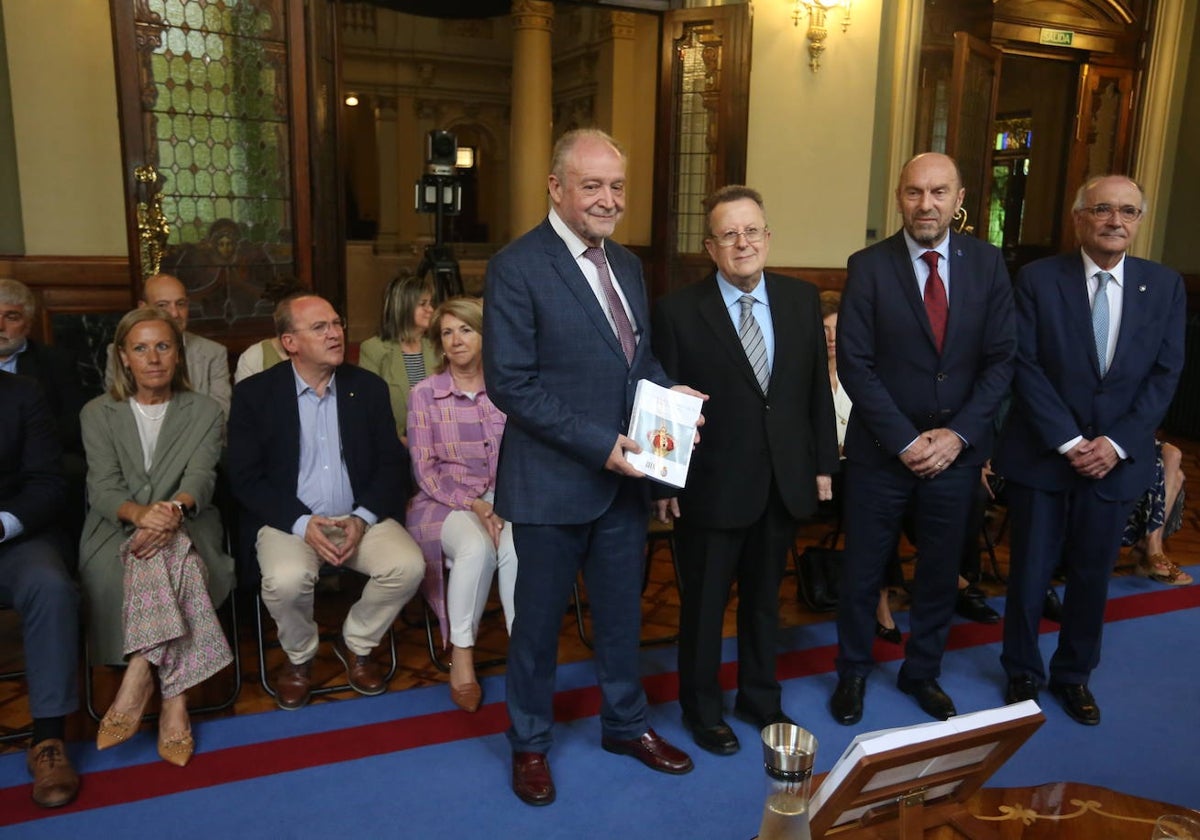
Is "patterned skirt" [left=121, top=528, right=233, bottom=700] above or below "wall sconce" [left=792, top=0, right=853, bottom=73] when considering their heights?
below

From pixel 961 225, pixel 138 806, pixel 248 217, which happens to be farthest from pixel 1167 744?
pixel 248 217

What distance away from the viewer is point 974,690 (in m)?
3.44

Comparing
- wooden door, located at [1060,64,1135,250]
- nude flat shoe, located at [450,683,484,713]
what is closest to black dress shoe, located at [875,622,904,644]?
nude flat shoe, located at [450,683,484,713]

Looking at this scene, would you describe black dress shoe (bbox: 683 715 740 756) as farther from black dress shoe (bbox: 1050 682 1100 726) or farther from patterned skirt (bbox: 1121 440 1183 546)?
patterned skirt (bbox: 1121 440 1183 546)

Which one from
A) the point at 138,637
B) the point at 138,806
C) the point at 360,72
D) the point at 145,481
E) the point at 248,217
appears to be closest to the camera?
the point at 138,806

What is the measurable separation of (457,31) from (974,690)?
1597 centimetres

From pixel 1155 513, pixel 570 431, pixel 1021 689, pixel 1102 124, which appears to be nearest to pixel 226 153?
pixel 570 431

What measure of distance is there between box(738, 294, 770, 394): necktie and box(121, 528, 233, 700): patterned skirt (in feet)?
6.16

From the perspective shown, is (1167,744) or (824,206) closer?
(1167,744)

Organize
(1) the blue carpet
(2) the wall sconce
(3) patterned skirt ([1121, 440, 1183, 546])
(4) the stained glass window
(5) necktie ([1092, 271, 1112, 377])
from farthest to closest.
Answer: (2) the wall sconce
(4) the stained glass window
(3) patterned skirt ([1121, 440, 1183, 546])
(5) necktie ([1092, 271, 1112, 377])
(1) the blue carpet

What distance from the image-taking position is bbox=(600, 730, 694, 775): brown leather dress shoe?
284cm

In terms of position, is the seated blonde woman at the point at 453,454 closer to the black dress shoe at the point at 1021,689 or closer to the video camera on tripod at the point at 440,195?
the black dress shoe at the point at 1021,689

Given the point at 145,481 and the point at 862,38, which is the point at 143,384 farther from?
the point at 862,38

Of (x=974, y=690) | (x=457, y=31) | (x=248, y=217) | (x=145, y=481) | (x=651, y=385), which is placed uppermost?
(x=457, y=31)
